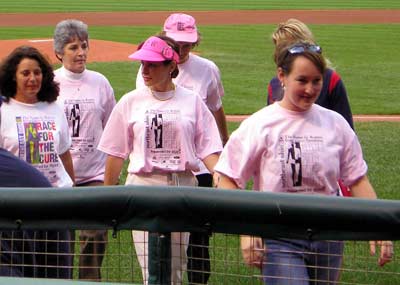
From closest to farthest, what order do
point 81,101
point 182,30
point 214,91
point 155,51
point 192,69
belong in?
point 155,51 → point 81,101 → point 182,30 → point 192,69 → point 214,91

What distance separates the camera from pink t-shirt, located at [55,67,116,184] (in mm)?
7113

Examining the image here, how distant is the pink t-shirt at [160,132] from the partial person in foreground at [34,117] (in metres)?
0.30

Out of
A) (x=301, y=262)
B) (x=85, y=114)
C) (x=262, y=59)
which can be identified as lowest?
(x=301, y=262)

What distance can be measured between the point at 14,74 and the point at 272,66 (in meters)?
17.1

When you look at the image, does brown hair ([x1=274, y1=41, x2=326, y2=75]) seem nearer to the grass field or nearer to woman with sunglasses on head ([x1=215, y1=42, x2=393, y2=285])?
woman with sunglasses on head ([x1=215, y1=42, x2=393, y2=285])

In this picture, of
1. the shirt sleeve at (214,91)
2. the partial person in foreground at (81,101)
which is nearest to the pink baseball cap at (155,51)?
the partial person in foreground at (81,101)

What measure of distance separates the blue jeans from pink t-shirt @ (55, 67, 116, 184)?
A: 10.4ft

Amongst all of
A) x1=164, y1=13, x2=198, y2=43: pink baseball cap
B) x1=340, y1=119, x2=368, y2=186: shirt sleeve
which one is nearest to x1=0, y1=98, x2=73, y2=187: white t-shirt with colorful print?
x1=164, y1=13, x2=198, y2=43: pink baseball cap

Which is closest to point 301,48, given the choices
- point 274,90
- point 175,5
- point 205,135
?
point 274,90

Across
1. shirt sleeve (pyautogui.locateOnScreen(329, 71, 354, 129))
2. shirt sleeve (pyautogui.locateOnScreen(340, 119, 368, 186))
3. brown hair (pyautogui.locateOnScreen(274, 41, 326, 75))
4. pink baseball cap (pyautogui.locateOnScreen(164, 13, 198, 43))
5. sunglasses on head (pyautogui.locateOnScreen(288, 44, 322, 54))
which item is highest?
pink baseball cap (pyautogui.locateOnScreen(164, 13, 198, 43))

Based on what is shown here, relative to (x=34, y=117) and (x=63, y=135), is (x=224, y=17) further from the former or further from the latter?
(x=34, y=117)

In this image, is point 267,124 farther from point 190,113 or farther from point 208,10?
point 208,10

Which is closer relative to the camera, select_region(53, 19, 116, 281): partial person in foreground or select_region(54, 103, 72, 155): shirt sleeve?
select_region(54, 103, 72, 155): shirt sleeve

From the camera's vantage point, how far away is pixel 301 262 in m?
4.20
